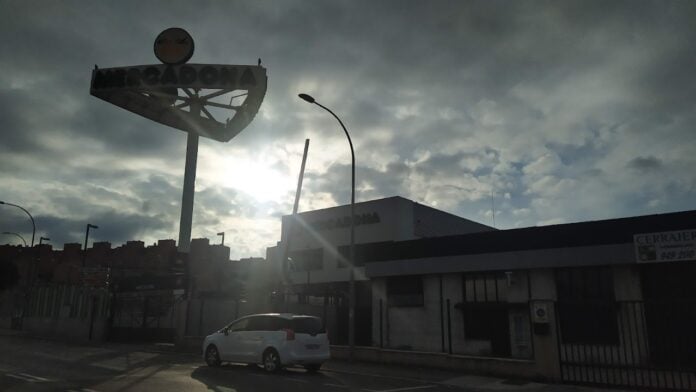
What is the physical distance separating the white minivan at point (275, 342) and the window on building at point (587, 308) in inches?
355

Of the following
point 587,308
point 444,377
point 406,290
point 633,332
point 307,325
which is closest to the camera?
point 444,377

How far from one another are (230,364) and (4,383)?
6.99m

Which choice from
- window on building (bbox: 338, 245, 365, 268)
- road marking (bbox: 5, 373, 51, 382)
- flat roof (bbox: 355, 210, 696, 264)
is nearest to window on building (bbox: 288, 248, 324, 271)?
window on building (bbox: 338, 245, 365, 268)

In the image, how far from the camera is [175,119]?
1836 inches

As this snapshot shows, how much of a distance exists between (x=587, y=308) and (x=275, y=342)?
38.6ft

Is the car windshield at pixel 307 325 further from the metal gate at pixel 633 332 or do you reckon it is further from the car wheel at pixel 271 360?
the metal gate at pixel 633 332

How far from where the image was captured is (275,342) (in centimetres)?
1455

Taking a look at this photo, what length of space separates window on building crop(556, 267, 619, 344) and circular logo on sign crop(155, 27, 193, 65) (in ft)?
114

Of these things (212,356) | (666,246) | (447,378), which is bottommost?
(447,378)

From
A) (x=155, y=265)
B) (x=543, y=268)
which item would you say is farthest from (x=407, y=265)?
(x=155, y=265)

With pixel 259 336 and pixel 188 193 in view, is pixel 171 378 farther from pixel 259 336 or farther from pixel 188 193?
pixel 188 193

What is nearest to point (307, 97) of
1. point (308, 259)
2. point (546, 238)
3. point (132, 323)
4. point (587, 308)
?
point (546, 238)

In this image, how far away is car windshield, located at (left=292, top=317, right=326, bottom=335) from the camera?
1465 cm

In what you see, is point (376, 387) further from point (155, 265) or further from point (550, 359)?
point (155, 265)
